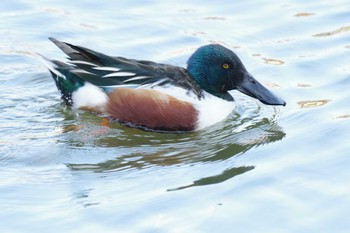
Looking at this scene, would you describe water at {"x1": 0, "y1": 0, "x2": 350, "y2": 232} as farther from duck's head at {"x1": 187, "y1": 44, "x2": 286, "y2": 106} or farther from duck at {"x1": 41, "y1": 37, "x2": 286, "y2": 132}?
duck's head at {"x1": 187, "y1": 44, "x2": 286, "y2": 106}

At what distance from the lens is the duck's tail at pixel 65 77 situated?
893 centimetres

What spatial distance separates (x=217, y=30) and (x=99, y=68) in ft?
8.16

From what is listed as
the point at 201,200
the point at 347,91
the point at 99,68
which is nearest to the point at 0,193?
the point at 201,200

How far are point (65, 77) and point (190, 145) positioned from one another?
1490 millimetres

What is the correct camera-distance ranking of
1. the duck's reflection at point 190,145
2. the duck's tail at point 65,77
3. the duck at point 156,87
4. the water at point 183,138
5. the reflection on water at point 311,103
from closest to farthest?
the water at point 183,138
the duck's reflection at point 190,145
the duck at point 156,87
the duck's tail at point 65,77
the reflection on water at point 311,103

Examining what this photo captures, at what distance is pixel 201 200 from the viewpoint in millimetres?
7039

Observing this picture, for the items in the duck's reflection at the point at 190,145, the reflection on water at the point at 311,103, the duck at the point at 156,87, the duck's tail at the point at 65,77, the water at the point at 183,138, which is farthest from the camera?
the reflection on water at the point at 311,103

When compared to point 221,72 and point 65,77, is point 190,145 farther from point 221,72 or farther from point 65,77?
point 65,77

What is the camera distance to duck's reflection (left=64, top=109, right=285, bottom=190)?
7.75 m

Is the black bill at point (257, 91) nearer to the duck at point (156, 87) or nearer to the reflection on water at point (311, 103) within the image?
the duck at point (156, 87)

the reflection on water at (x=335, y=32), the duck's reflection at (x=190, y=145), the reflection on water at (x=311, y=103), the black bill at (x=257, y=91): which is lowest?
the duck's reflection at (x=190, y=145)

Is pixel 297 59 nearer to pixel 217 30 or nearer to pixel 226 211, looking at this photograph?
pixel 217 30

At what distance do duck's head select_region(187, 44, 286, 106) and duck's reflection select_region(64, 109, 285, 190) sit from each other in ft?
0.95

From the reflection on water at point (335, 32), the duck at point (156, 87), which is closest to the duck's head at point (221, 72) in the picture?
the duck at point (156, 87)
